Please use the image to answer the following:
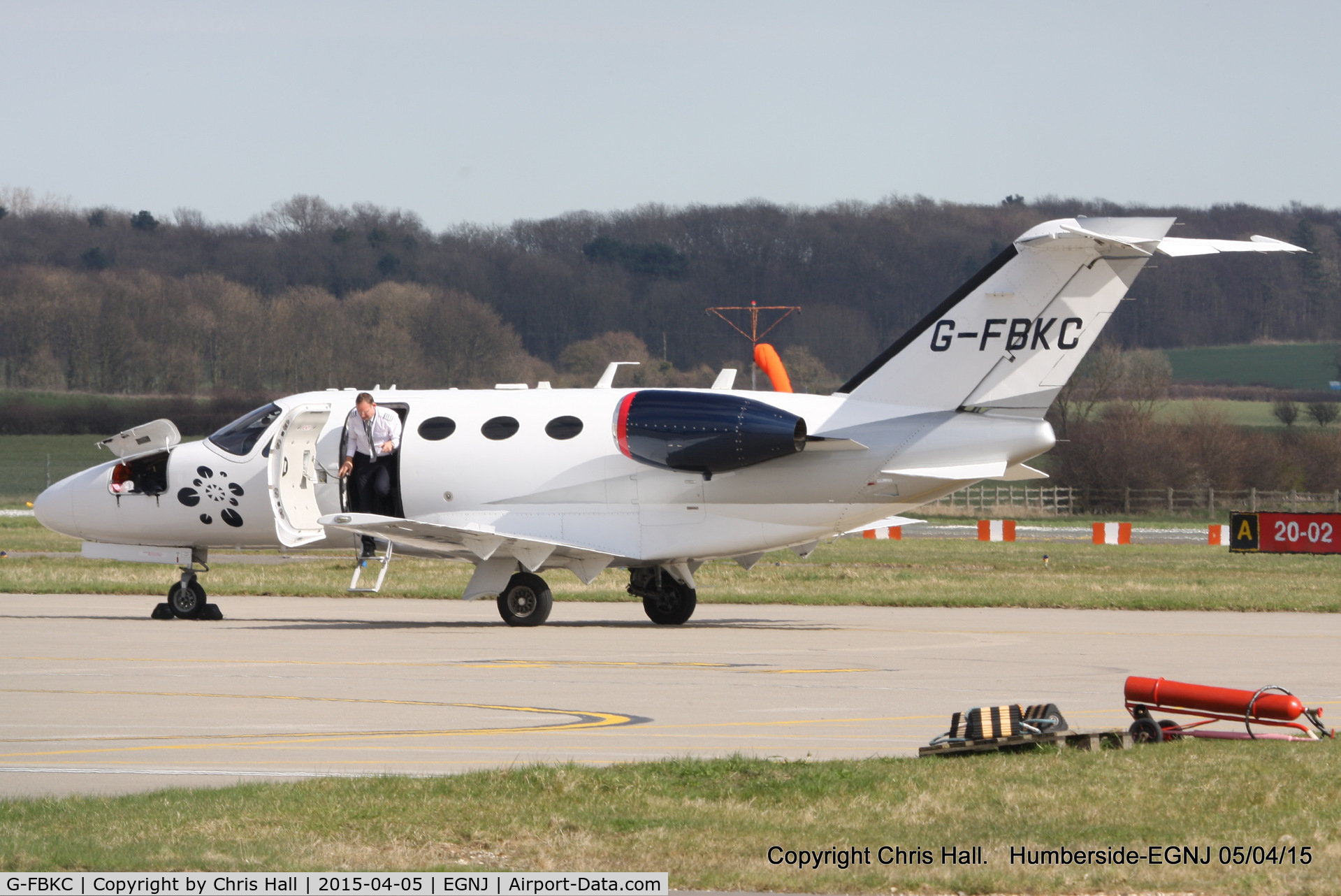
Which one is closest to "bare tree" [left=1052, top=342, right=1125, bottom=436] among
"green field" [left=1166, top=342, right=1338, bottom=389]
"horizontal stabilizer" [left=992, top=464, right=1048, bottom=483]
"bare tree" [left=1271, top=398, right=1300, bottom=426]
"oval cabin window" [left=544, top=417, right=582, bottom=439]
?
"bare tree" [left=1271, top=398, right=1300, bottom=426]

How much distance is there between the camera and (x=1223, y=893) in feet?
24.5

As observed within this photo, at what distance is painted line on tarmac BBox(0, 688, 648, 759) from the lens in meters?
11.9

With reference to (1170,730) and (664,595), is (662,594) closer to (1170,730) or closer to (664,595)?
(664,595)

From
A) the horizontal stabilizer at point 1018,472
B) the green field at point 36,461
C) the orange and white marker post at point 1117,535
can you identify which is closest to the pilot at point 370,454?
the horizontal stabilizer at point 1018,472

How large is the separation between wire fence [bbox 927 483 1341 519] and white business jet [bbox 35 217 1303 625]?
182ft

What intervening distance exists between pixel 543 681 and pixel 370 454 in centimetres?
861

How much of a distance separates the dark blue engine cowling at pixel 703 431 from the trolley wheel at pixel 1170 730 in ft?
36.3

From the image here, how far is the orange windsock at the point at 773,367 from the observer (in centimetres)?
2712

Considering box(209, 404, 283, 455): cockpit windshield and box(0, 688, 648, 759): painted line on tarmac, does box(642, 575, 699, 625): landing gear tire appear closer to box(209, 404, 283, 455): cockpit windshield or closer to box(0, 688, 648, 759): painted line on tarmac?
box(209, 404, 283, 455): cockpit windshield

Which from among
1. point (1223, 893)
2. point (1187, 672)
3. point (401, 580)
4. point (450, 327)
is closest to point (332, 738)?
point (1223, 893)

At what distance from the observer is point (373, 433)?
23.6 meters

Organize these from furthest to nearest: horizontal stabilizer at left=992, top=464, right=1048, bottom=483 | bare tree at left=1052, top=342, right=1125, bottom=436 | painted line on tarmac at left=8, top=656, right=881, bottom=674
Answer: bare tree at left=1052, top=342, right=1125, bottom=436 < horizontal stabilizer at left=992, top=464, right=1048, bottom=483 < painted line on tarmac at left=8, top=656, right=881, bottom=674

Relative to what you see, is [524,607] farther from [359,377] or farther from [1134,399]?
[1134,399]

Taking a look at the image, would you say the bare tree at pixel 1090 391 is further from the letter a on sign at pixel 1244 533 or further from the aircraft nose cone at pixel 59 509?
the aircraft nose cone at pixel 59 509
